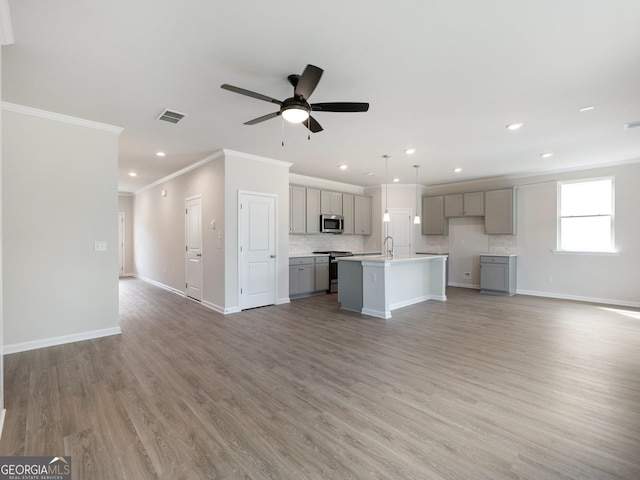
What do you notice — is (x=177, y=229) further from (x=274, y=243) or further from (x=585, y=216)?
(x=585, y=216)

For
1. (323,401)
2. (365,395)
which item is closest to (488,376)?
(365,395)

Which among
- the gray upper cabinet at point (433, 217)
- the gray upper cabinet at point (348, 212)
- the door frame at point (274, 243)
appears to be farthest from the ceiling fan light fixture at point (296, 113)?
the gray upper cabinet at point (433, 217)

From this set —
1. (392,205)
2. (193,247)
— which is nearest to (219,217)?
(193,247)

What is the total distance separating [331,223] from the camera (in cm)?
759

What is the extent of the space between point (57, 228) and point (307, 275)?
167 inches

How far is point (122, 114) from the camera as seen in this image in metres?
3.60

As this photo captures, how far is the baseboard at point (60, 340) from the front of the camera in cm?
341

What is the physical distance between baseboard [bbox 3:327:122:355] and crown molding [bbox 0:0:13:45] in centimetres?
313

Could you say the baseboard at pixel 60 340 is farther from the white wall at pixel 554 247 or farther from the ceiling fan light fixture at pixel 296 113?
the white wall at pixel 554 247

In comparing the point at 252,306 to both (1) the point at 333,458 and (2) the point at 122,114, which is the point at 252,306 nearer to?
(2) the point at 122,114

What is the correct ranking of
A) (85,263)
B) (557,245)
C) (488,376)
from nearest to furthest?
(488,376), (85,263), (557,245)

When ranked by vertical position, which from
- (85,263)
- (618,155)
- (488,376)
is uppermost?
(618,155)

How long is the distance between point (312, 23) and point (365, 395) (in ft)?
9.41

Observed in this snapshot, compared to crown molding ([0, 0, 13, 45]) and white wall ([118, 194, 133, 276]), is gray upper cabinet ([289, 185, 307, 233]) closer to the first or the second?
crown molding ([0, 0, 13, 45])
